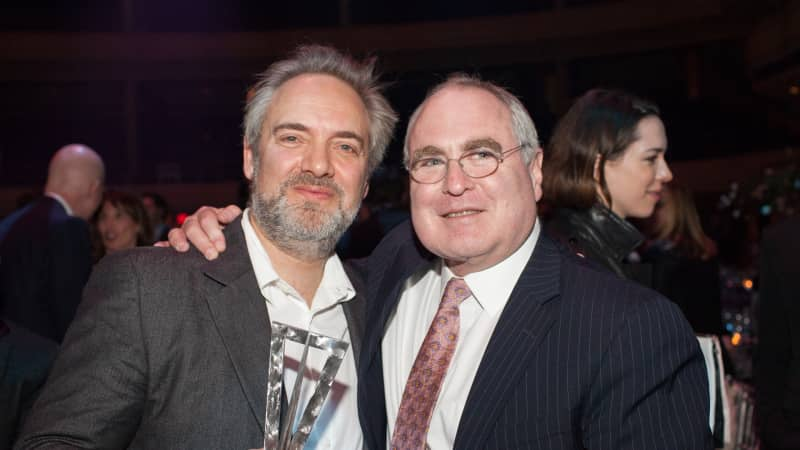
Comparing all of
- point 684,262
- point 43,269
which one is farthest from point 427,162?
point 43,269

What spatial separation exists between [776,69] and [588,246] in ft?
25.3

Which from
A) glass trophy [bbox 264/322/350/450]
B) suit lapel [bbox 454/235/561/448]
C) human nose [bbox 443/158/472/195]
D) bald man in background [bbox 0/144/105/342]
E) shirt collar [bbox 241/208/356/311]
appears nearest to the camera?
glass trophy [bbox 264/322/350/450]

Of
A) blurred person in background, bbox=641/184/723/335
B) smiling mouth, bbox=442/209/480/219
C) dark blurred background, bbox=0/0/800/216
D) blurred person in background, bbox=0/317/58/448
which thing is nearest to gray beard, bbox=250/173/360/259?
smiling mouth, bbox=442/209/480/219

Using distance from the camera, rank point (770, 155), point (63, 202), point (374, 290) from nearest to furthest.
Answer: point (374, 290), point (63, 202), point (770, 155)

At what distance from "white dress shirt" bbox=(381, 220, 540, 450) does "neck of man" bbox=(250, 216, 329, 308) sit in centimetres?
26

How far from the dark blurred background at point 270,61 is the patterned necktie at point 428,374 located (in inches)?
471

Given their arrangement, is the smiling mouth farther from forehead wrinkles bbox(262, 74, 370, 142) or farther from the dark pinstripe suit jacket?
forehead wrinkles bbox(262, 74, 370, 142)

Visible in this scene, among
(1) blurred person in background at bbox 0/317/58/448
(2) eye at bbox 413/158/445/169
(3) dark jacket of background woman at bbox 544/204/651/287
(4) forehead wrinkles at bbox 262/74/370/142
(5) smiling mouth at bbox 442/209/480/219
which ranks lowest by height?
(1) blurred person in background at bbox 0/317/58/448

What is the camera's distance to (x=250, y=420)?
5.37 feet

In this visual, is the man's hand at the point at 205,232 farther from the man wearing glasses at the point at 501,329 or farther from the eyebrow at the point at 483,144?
the eyebrow at the point at 483,144

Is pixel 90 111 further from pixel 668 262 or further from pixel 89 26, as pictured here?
pixel 668 262

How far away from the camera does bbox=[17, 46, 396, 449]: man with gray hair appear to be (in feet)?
5.16

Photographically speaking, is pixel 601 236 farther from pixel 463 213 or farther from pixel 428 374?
pixel 428 374

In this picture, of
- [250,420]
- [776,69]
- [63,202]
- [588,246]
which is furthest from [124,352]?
[776,69]
